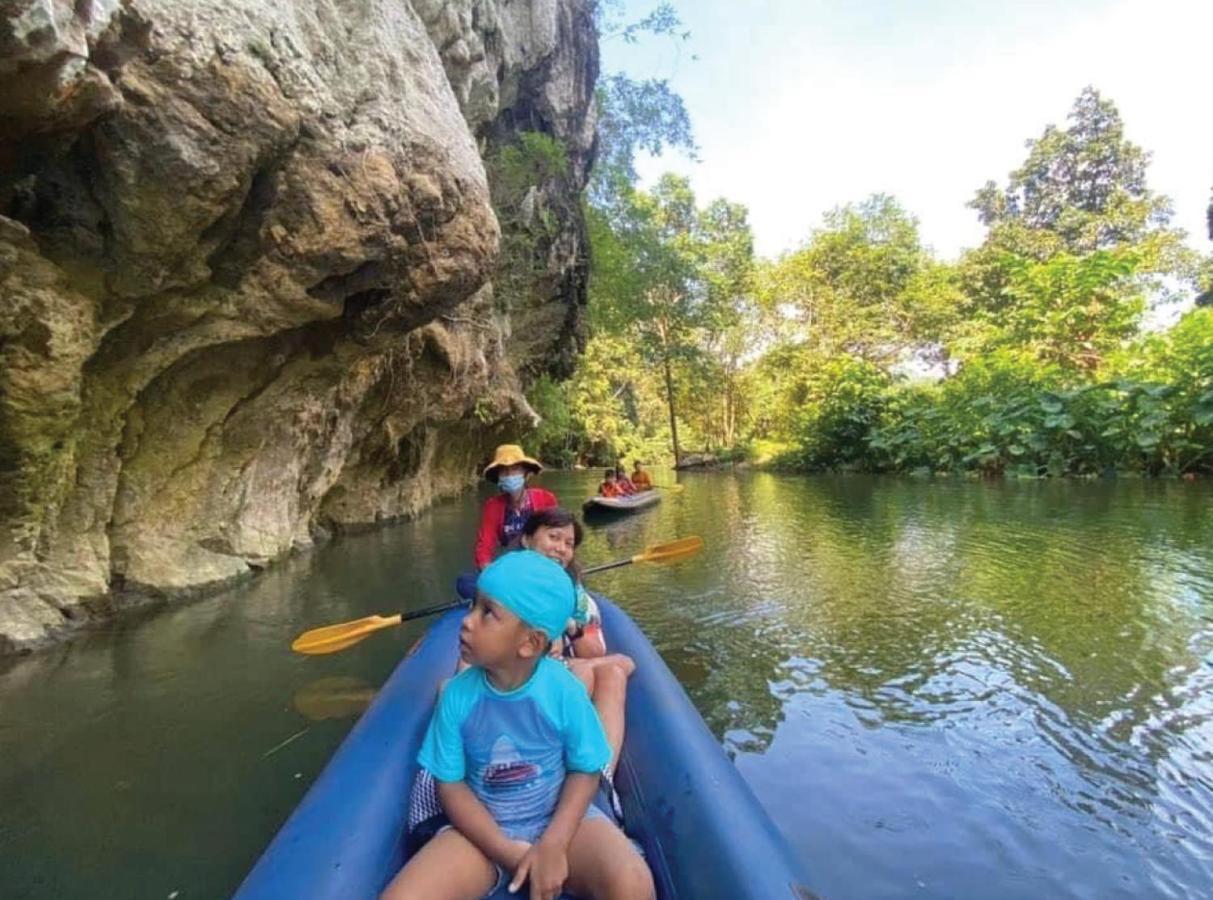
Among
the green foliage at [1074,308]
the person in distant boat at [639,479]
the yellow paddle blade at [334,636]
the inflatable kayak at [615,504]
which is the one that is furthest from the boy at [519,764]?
the green foliage at [1074,308]

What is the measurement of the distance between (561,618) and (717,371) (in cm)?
3028

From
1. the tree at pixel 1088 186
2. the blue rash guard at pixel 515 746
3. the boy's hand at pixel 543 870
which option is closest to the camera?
the boy's hand at pixel 543 870

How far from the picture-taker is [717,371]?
31500mm

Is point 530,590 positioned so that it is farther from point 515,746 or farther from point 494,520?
point 494,520

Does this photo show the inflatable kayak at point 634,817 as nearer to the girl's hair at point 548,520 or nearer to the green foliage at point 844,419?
the girl's hair at point 548,520

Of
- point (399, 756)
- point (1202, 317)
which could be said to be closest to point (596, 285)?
point (1202, 317)

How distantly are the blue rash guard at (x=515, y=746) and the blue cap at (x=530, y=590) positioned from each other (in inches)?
7.0

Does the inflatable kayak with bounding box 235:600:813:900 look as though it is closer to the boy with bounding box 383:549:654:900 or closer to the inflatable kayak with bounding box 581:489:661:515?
the boy with bounding box 383:549:654:900

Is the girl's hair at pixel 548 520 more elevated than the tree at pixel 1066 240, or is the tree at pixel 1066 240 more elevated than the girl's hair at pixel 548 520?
the tree at pixel 1066 240

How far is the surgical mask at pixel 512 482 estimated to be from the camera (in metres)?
4.29

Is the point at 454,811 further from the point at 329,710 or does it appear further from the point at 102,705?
the point at 102,705

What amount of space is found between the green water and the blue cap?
1.60 meters

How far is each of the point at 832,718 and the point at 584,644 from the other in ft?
5.11

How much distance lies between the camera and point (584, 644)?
3.54 meters
